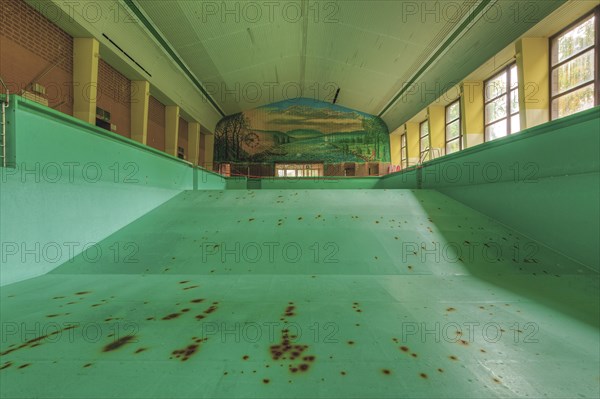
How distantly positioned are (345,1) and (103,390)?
27.5 feet

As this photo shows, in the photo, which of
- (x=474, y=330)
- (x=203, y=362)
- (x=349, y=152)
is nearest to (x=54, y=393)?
(x=203, y=362)

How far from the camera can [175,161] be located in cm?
474

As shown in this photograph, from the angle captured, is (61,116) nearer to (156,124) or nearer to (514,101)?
(156,124)

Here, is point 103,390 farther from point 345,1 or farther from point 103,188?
point 345,1

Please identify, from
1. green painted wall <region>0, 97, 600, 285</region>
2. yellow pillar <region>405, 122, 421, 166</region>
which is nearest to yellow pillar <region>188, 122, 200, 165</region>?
green painted wall <region>0, 97, 600, 285</region>

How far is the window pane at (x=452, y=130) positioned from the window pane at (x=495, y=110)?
1260 mm

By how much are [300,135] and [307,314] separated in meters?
13.4

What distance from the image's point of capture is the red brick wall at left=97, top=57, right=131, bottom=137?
21.1 feet

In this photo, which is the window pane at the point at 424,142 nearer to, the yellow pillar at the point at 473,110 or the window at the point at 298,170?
the yellow pillar at the point at 473,110

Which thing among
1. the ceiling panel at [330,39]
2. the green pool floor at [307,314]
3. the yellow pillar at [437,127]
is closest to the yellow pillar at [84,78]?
the ceiling panel at [330,39]

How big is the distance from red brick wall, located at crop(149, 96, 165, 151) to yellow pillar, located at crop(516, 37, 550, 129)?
9707 millimetres

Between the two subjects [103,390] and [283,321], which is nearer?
[103,390]

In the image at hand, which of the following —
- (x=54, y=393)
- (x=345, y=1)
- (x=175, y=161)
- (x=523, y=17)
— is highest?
(x=345, y=1)

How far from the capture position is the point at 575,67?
533 centimetres
